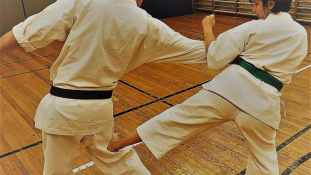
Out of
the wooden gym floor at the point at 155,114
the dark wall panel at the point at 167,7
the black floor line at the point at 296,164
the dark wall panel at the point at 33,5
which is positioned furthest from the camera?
the dark wall panel at the point at 167,7

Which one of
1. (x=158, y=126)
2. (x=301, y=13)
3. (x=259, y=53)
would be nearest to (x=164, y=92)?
(x=158, y=126)

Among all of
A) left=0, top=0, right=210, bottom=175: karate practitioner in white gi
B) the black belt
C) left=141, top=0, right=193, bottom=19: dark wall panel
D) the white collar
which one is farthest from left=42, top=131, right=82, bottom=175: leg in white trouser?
left=141, top=0, right=193, bottom=19: dark wall panel

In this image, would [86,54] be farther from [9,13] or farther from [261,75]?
[9,13]

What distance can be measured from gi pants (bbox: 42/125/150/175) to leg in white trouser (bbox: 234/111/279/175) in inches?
23.4

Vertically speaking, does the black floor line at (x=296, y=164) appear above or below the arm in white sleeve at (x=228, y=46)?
below

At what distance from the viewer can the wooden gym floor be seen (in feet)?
7.20

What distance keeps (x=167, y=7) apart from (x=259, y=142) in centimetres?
732

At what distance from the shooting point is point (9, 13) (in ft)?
21.6

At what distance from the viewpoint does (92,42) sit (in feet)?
4.21

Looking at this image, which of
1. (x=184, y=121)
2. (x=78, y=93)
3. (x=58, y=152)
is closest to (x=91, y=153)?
(x=58, y=152)

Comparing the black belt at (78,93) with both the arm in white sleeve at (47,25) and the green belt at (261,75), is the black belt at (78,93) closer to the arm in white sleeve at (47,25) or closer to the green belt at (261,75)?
the arm in white sleeve at (47,25)

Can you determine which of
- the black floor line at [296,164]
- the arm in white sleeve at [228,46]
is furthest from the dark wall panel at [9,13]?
the black floor line at [296,164]

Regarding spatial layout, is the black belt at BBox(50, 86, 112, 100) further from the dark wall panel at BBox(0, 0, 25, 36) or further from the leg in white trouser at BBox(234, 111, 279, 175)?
the dark wall panel at BBox(0, 0, 25, 36)

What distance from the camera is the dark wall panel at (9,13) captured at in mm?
6539
